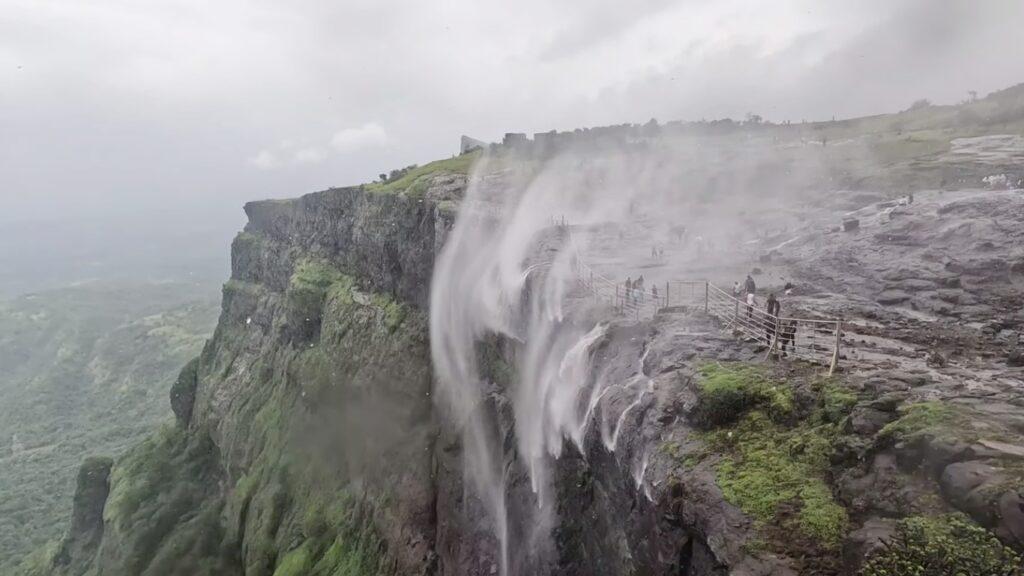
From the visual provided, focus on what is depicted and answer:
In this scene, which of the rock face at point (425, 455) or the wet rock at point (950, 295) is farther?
the wet rock at point (950, 295)

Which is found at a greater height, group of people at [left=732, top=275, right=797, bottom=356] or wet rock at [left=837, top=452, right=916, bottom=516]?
group of people at [left=732, top=275, right=797, bottom=356]

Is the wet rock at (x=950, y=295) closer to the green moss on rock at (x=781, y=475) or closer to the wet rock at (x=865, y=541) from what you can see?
the green moss on rock at (x=781, y=475)

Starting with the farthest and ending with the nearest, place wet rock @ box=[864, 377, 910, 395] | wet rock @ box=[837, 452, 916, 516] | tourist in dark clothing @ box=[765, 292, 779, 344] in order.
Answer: tourist in dark clothing @ box=[765, 292, 779, 344]
wet rock @ box=[864, 377, 910, 395]
wet rock @ box=[837, 452, 916, 516]

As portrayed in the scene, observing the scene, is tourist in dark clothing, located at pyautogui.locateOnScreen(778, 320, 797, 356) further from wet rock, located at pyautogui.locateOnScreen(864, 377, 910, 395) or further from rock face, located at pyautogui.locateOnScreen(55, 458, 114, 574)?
rock face, located at pyautogui.locateOnScreen(55, 458, 114, 574)

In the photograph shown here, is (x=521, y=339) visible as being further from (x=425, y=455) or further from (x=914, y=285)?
(x=914, y=285)

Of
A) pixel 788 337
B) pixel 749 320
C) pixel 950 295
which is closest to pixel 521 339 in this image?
pixel 749 320

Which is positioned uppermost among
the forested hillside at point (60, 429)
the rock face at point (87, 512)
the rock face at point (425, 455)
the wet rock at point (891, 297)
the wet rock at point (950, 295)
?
the wet rock at point (950, 295)

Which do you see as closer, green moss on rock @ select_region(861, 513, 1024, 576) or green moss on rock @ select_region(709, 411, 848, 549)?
green moss on rock @ select_region(861, 513, 1024, 576)

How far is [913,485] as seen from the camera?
1101 cm

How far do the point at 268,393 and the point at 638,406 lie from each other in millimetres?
50209

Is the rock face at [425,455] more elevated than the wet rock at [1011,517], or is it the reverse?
the wet rock at [1011,517]

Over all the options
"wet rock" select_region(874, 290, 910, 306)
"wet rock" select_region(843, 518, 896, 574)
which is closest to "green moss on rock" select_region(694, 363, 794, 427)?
"wet rock" select_region(843, 518, 896, 574)

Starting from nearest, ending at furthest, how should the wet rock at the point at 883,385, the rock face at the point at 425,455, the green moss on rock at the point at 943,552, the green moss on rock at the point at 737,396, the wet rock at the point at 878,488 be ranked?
the green moss on rock at the point at 943,552
the wet rock at the point at 878,488
the rock face at the point at 425,455
the wet rock at the point at 883,385
the green moss on rock at the point at 737,396

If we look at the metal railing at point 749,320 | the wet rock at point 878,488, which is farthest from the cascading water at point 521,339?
the wet rock at point 878,488
